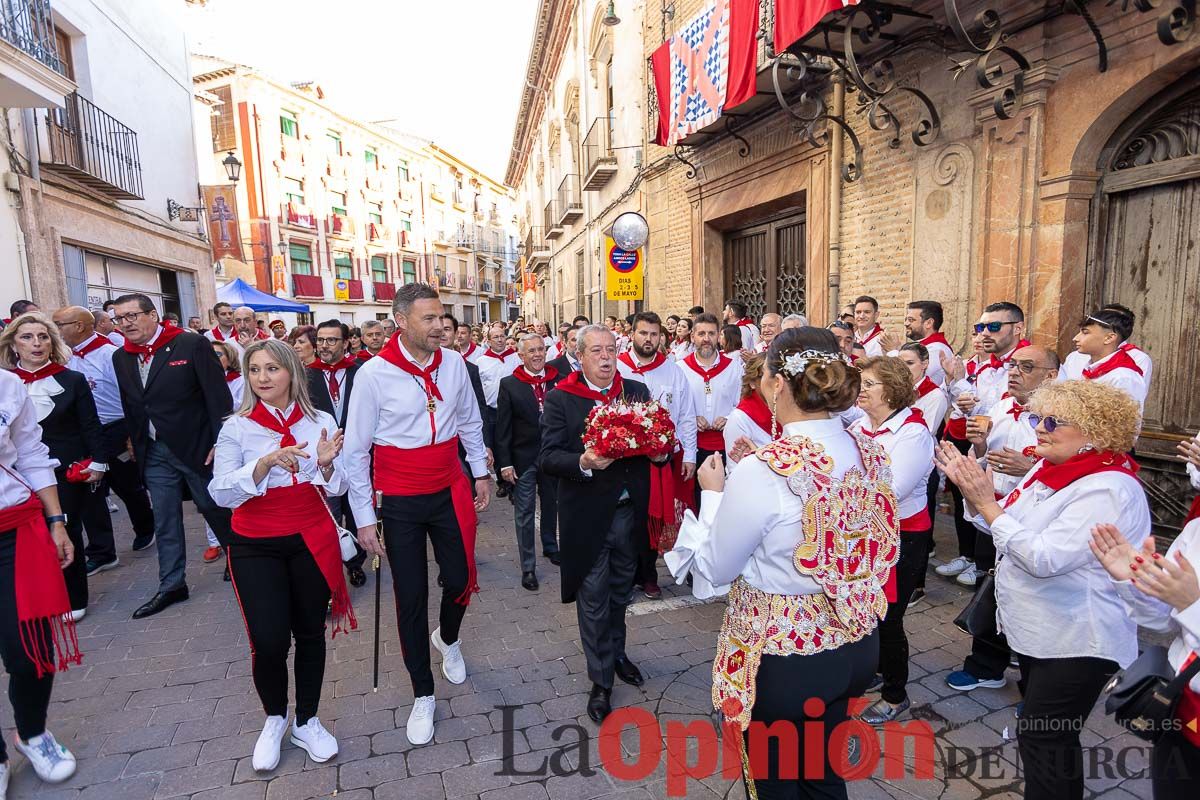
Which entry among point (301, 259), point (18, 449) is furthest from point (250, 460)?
point (301, 259)

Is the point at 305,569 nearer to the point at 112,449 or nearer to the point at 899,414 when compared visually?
the point at 899,414

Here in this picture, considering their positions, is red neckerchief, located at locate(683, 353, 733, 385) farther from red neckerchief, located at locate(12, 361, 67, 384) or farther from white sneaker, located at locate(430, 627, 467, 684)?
red neckerchief, located at locate(12, 361, 67, 384)

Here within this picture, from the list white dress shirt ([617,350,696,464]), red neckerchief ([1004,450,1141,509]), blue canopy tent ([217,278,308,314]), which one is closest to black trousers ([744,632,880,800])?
red neckerchief ([1004,450,1141,509])

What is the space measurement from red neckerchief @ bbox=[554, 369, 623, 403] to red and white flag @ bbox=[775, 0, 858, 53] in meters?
4.97

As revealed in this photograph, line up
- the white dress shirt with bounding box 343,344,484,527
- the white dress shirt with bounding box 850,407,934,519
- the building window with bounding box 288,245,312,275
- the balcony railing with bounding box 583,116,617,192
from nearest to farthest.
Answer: the white dress shirt with bounding box 850,407,934,519 → the white dress shirt with bounding box 343,344,484,527 → the balcony railing with bounding box 583,116,617,192 → the building window with bounding box 288,245,312,275

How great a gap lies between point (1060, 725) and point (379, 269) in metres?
42.3

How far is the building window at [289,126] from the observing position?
31.3m

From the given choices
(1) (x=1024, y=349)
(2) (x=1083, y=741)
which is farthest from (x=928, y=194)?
(2) (x=1083, y=741)

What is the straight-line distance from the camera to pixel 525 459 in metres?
5.68

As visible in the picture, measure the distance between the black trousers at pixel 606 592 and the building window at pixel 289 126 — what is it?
34.7 m

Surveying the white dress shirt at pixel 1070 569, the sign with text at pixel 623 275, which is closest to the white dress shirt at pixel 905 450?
the white dress shirt at pixel 1070 569

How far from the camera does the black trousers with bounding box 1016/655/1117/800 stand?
2295 millimetres

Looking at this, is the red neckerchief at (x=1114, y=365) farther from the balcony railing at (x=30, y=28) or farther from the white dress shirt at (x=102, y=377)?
the balcony railing at (x=30, y=28)

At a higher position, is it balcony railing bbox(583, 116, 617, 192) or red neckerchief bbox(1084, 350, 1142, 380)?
balcony railing bbox(583, 116, 617, 192)
